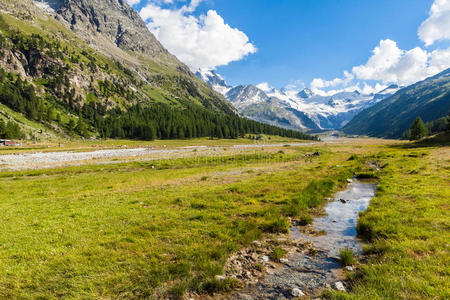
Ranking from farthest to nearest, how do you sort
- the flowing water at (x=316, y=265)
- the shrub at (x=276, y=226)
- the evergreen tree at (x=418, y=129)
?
the evergreen tree at (x=418, y=129) < the shrub at (x=276, y=226) < the flowing water at (x=316, y=265)

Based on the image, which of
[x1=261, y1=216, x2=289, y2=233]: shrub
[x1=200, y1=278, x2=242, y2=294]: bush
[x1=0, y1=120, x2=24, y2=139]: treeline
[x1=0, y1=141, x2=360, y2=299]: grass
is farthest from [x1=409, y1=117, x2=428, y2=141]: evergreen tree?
[x1=0, y1=120, x2=24, y2=139]: treeline

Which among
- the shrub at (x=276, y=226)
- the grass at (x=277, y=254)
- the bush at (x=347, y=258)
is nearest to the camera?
the bush at (x=347, y=258)

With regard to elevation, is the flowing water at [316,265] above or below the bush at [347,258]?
below

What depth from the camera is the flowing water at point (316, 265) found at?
642cm

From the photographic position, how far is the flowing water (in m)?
6.42

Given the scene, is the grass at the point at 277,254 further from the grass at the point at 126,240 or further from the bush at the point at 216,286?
the bush at the point at 216,286

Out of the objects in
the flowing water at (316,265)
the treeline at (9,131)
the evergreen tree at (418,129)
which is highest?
the treeline at (9,131)

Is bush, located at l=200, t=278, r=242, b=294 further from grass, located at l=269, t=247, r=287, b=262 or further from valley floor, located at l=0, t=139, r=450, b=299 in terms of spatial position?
grass, located at l=269, t=247, r=287, b=262

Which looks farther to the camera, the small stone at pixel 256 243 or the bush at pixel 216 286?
the small stone at pixel 256 243

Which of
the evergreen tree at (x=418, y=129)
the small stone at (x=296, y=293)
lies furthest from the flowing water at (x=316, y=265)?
the evergreen tree at (x=418, y=129)

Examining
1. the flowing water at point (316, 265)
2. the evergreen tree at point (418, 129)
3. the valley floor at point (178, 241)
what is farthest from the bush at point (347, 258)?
the evergreen tree at point (418, 129)

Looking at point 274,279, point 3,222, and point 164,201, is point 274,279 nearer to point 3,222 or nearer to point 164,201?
point 164,201

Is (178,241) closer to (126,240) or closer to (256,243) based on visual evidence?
(126,240)

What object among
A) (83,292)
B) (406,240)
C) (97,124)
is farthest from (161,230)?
(97,124)
